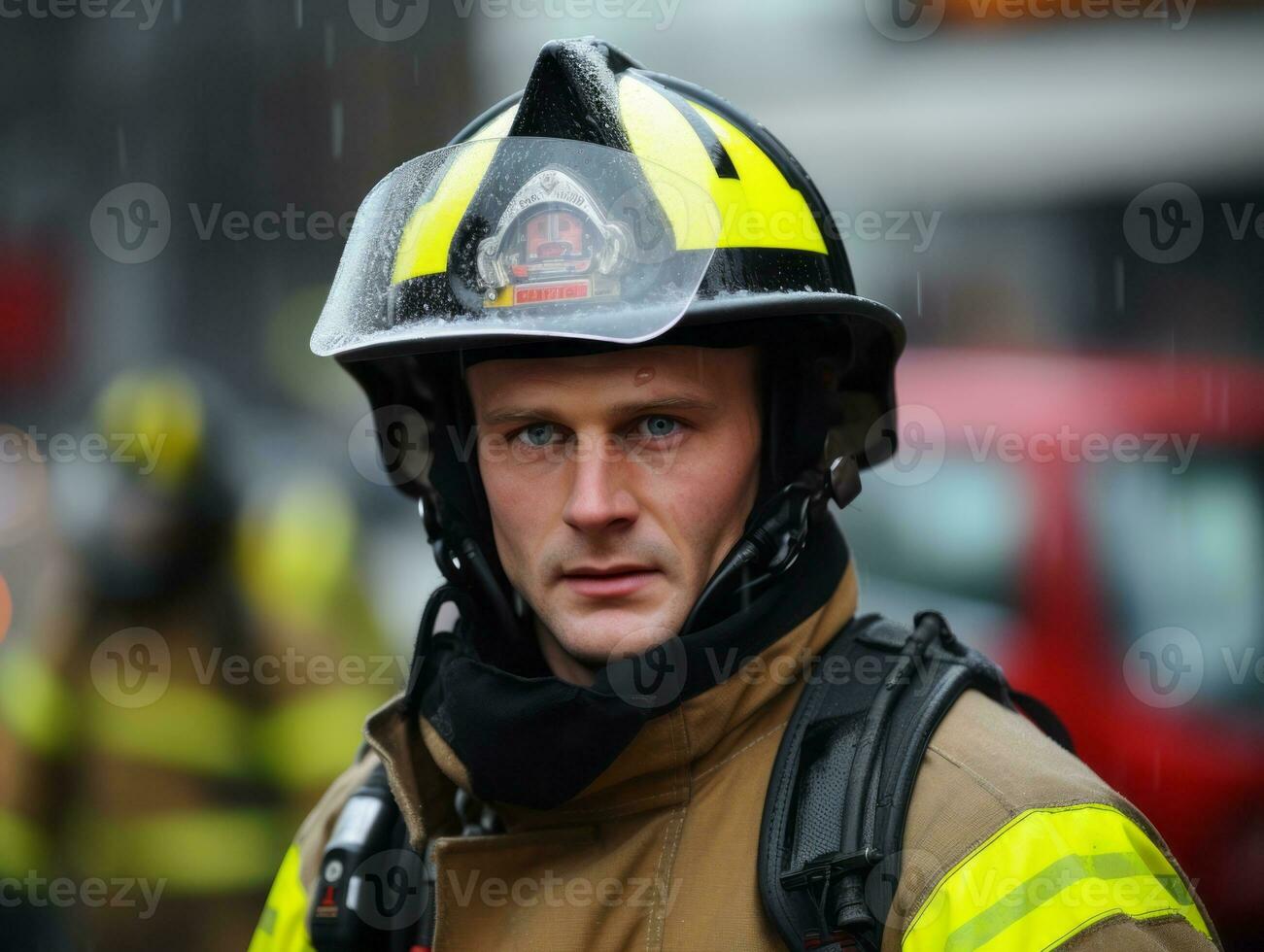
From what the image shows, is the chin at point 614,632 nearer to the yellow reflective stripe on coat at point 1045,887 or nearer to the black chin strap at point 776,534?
the black chin strap at point 776,534

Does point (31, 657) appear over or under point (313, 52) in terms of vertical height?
under

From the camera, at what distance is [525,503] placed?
218cm

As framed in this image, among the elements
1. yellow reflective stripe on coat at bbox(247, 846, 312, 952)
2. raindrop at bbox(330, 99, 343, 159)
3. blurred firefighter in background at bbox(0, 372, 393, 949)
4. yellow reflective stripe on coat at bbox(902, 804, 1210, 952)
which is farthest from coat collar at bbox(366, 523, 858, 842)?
raindrop at bbox(330, 99, 343, 159)

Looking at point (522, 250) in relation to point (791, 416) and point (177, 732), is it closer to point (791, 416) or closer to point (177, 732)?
point (791, 416)

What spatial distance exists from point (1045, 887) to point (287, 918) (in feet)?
4.20

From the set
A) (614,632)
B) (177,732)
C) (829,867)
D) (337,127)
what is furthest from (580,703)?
(337,127)

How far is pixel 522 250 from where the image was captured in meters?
2.12

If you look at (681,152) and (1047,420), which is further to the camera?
(1047,420)

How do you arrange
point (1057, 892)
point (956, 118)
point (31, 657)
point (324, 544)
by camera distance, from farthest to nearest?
1. point (956, 118)
2. point (324, 544)
3. point (31, 657)
4. point (1057, 892)

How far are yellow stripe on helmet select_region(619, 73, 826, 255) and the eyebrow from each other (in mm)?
241

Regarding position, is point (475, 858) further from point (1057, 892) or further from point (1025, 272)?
point (1025, 272)

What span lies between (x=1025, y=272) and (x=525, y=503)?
876cm

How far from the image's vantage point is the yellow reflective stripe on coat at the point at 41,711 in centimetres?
352

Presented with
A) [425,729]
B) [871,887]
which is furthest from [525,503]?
[871,887]
